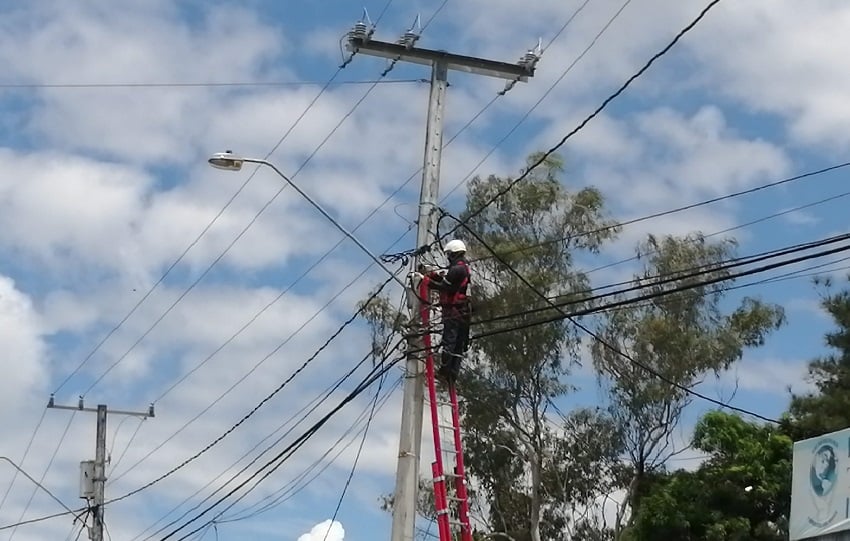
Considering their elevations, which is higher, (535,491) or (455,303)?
(535,491)

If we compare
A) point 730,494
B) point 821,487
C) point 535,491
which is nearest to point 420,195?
point 821,487

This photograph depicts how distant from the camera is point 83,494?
117 ft

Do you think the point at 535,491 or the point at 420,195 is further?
the point at 535,491

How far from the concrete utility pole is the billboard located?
580cm

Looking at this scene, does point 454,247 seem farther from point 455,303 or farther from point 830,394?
point 830,394

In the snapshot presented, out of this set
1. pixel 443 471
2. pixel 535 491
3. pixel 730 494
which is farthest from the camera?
pixel 535 491

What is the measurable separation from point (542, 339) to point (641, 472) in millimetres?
4203

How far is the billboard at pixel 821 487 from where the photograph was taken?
20172 mm

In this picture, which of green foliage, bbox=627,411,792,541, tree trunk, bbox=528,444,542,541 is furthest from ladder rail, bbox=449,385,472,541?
tree trunk, bbox=528,444,542,541

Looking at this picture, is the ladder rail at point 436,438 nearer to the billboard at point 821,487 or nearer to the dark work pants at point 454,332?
the dark work pants at point 454,332

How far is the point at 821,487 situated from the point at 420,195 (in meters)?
6.86

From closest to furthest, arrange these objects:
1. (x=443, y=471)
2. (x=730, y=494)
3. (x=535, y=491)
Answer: (x=443, y=471)
(x=730, y=494)
(x=535, y=491)

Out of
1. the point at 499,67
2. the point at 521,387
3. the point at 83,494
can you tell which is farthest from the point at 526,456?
the point at 499,67

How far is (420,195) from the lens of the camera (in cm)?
1955
